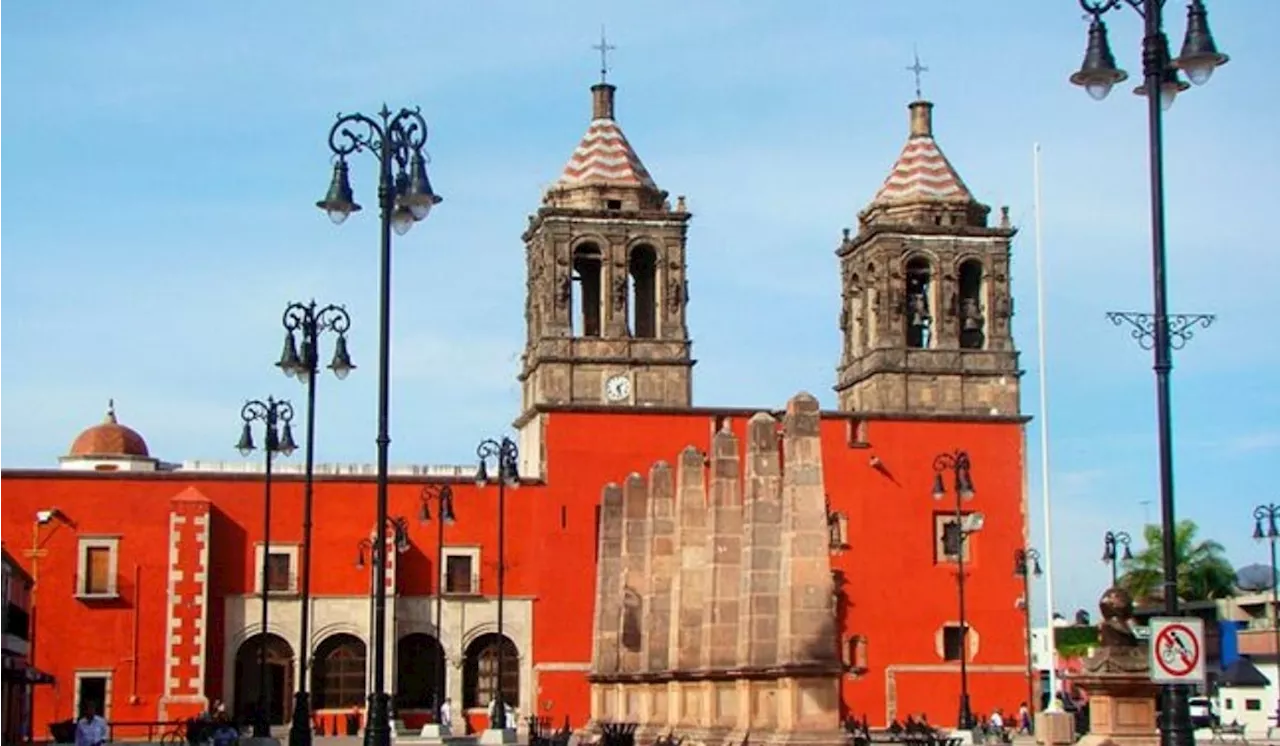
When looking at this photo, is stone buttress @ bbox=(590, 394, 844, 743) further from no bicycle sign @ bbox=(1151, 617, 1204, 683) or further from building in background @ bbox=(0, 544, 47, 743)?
no bicycle sign @ bbox=(1151, 617, 1204, 683)

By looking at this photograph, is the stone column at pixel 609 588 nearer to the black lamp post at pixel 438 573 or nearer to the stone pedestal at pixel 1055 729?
the stone pedestal at pixel 1055 729

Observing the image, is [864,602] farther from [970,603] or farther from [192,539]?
[192,539]

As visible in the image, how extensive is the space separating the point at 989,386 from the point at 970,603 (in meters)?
6.27

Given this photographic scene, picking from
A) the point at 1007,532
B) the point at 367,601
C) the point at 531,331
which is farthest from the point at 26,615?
the point at 1007,532

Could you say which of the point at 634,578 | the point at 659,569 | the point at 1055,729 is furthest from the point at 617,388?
the point at 1055,729

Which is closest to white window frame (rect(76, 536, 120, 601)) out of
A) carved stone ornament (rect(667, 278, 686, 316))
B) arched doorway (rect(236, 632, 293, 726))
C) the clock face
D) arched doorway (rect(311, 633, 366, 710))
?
arched doorway (rect(236, 632, 293, 726))

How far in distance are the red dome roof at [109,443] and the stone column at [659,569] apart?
3532 cm

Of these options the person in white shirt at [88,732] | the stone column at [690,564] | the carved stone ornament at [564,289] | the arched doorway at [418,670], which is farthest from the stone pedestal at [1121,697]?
the carved stone ornament at [564,289]

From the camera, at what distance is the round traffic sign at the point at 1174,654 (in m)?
13.0

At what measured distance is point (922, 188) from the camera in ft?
190

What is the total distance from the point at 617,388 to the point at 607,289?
2.67 meters

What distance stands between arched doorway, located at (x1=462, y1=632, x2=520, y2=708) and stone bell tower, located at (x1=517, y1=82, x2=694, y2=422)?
637cm

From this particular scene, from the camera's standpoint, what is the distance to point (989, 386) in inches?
2217

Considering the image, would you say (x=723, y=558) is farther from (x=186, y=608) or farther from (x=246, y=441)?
(x=186, y=608)
